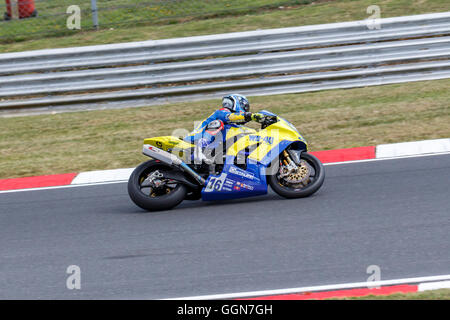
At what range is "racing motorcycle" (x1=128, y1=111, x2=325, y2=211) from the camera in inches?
316

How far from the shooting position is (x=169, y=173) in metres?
8.13

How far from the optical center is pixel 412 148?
1022 cm

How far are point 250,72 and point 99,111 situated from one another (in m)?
2.94

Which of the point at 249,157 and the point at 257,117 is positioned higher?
the point at 257,117

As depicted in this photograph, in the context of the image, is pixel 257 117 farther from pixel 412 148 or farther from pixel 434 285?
pixel 412 148

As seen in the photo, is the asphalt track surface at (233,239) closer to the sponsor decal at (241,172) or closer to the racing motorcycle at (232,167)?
the racing motorcycle at (232,167)

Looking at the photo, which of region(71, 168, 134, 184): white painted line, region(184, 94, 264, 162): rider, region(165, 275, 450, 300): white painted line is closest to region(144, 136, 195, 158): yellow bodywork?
region(184, 94, 264, 162): rider

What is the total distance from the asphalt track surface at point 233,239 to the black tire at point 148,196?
12cm

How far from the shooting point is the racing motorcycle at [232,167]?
802cm

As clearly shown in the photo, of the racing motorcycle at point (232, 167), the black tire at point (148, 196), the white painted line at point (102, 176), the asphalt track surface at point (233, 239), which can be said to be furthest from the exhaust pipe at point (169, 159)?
the white painted line at point (102, 176)

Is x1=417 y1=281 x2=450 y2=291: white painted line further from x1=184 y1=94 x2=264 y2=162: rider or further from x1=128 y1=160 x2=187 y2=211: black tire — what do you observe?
x1=128 y1=160 x2=187 y2=211: black tire

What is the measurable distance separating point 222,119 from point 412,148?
3.52 metres

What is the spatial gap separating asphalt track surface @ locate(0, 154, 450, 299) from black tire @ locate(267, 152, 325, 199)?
11cm

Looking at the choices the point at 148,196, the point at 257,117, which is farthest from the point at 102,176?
the point at 257,117
